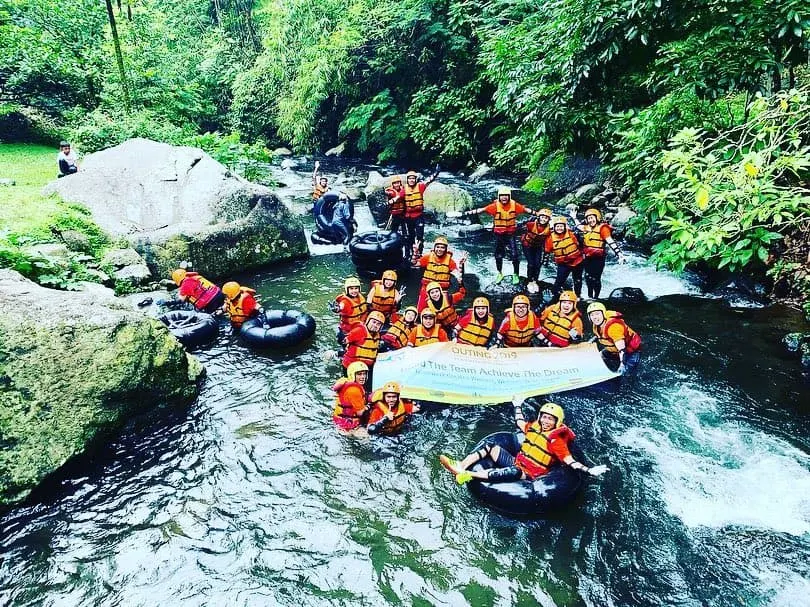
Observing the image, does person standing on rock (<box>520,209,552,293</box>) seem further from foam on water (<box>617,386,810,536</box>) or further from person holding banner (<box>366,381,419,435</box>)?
person holding banner (<box>366,381,419,435</box>)

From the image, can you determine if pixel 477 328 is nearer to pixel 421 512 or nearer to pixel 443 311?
pixel 443 311

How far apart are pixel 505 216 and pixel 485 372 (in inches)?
174

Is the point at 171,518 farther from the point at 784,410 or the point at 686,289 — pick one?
the point at 686,289

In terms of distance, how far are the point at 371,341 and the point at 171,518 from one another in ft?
10.6

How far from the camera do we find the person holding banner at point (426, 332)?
25.1ft

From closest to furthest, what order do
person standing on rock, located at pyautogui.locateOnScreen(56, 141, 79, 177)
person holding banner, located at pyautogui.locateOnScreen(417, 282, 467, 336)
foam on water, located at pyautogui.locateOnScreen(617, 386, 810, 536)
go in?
foam on water, located at pyautogui.locateOnScreen(617, 386, 810, 536) < person holding banner, located at pyautogui.locateOnScreen(417, 282, 467, 336) < person standing on rock, located at pyautogui.locateOnScreen(56, 141, 79, 177)

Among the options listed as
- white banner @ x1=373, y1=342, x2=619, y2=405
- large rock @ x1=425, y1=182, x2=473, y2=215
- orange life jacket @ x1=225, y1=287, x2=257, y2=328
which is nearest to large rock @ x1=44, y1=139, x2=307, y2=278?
orange life jacket @ x1=225, y1=287, x2=257, y2=328

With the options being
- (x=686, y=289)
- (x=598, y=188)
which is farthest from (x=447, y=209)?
(x=686, y=289)

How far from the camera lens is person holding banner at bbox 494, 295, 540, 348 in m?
7.67

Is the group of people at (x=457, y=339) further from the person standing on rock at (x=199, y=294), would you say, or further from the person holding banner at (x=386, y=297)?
the person standing on rock at (x=199, y=294)

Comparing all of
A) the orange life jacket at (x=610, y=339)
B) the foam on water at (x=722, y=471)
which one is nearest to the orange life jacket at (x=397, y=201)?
the orange life jacket at (x=610, y=339)

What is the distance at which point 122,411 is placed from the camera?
21.9ft

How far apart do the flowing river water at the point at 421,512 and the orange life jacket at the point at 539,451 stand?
519 mm

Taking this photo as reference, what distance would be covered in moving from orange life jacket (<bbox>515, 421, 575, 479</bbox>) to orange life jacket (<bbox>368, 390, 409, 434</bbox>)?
1.62 metres
